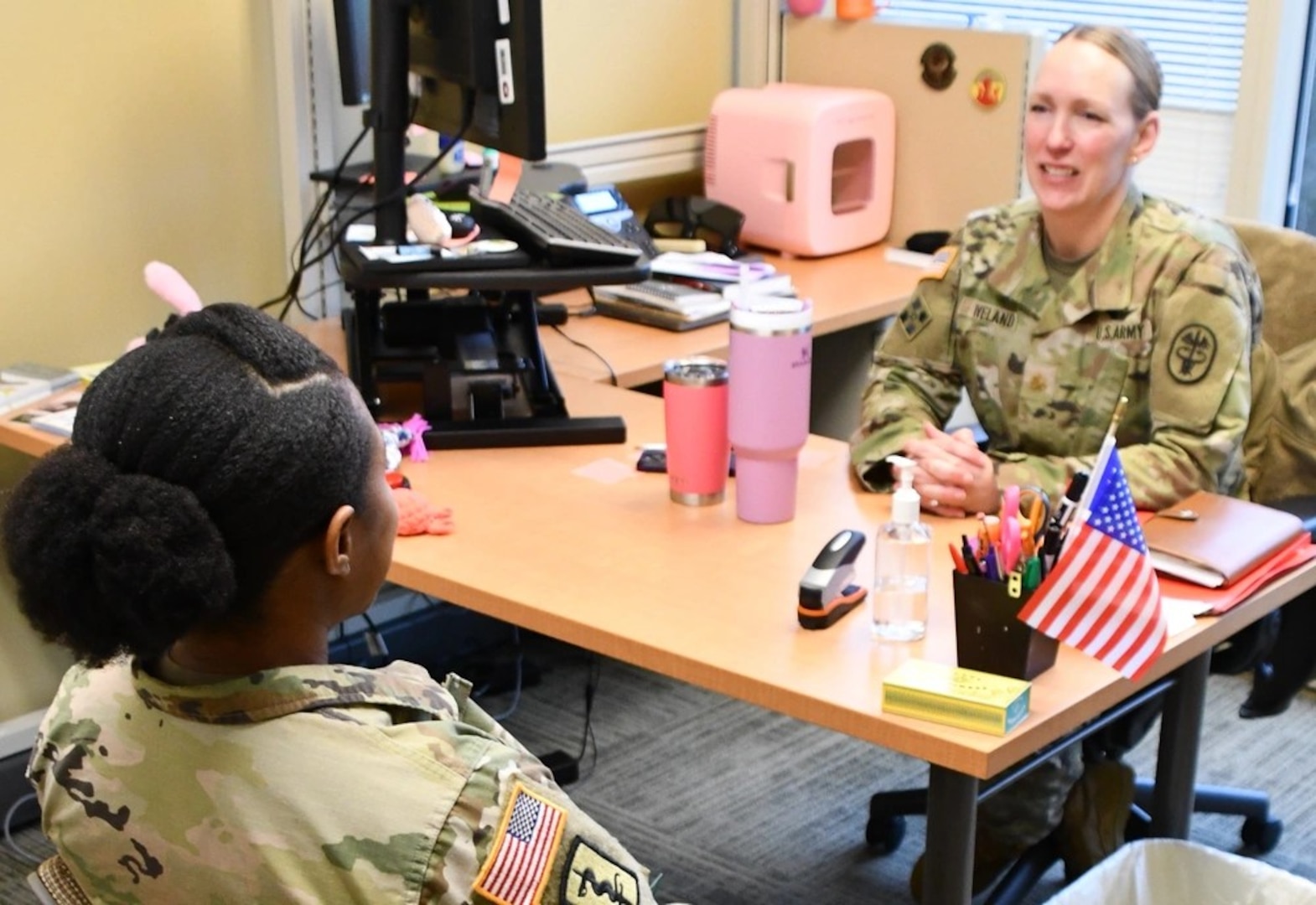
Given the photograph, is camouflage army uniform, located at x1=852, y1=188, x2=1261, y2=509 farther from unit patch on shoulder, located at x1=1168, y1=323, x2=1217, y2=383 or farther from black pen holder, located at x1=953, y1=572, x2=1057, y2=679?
black pen holder, located at x1=953, y1=572, x2=1057, y2=679

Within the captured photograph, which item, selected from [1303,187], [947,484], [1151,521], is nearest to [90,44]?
[947,484]

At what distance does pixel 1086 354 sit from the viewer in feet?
7.36

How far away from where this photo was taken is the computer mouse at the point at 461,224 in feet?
7.84

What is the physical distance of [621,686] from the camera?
3.22m

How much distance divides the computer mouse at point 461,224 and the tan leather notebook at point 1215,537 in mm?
1037

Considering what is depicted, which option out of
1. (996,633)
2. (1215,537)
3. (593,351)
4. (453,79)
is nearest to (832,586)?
(996,633)

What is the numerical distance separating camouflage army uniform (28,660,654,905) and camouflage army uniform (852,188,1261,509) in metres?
1.07

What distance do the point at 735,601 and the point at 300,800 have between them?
77cm

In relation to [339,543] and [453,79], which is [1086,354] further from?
[339,543]

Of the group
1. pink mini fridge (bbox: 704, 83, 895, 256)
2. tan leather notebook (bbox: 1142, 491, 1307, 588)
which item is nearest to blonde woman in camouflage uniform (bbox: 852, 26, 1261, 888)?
tan leather notebook (bbox: 1142, 491, 1307, 588)

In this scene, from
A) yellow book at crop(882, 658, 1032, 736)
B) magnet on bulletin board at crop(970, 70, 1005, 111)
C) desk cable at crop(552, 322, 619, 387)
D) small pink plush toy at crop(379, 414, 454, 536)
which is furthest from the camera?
magnet on bulletin board at crop(970, 70, 1005, 111)

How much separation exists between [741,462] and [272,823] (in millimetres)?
985

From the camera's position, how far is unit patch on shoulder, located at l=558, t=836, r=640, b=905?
1.11 meters

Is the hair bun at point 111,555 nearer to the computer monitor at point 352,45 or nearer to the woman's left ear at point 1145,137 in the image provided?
the woman's left ear at point 1145,137
